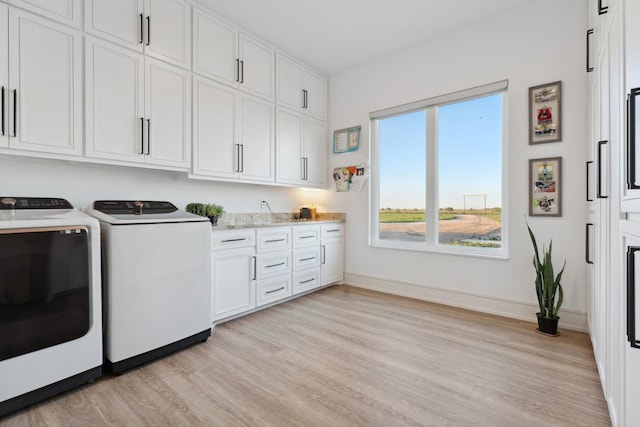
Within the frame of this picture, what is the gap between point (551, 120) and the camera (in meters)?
2.65

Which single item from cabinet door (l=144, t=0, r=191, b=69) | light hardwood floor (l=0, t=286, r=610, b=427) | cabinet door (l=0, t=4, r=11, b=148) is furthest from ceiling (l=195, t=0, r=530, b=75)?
light hardwood floor (l=0, t=286, r=610, b=427)

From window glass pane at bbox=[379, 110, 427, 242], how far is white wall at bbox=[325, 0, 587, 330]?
21 cm

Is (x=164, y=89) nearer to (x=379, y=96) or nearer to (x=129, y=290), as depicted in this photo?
(x=129, y=290)

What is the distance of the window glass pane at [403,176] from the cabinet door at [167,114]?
232 centimetres

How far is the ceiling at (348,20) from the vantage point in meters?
2.80

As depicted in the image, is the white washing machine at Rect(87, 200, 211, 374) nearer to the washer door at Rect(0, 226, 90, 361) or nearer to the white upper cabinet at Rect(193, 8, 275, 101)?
the washer door at Rect(0, 226, 90, 361)

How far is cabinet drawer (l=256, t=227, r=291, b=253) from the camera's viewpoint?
305 cm

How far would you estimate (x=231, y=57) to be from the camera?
305 centimetres

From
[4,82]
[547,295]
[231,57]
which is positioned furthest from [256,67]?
[547,295]

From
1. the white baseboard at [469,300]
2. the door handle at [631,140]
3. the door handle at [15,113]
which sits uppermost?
the door handle at [15,113]

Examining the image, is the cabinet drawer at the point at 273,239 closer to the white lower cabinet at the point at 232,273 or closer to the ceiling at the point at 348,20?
the white lower cabinet at the point at 232,273

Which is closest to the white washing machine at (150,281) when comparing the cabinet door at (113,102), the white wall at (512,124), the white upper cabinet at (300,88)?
the cabinet door at (113,102)

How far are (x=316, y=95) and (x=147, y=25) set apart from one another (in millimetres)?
2142

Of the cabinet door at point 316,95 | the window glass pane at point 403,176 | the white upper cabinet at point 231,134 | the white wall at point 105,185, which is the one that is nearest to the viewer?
the white wall at point 105,185
